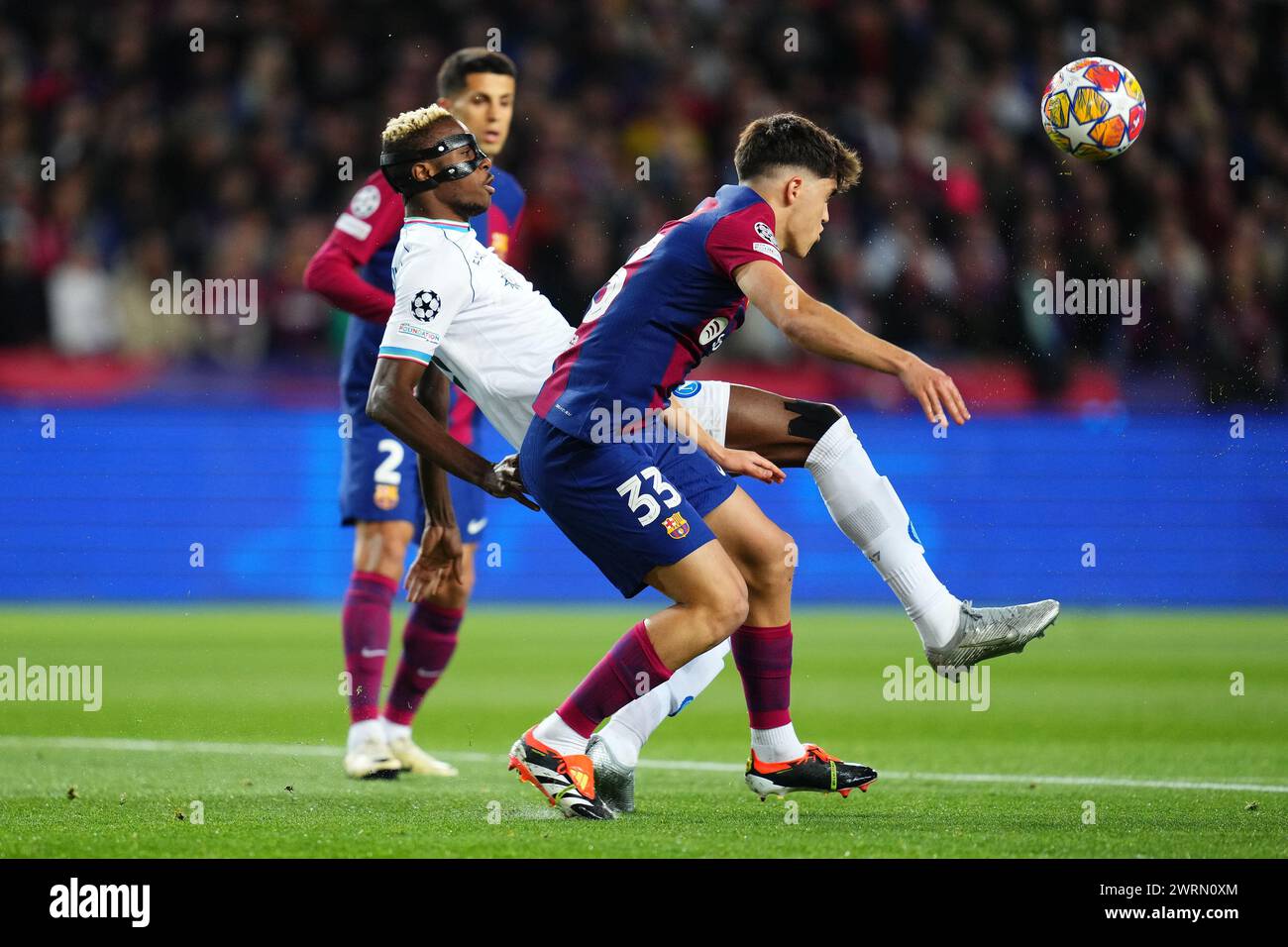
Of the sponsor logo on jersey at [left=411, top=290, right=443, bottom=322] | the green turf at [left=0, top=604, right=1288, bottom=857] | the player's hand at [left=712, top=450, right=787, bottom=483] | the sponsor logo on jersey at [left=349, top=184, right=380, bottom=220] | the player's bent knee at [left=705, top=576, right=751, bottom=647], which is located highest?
the sponsor logo on jersey at [left=349, top=184, right=380, bottom=220]

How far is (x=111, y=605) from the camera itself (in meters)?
13.9

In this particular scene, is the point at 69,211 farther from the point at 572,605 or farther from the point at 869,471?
the point at 869,471

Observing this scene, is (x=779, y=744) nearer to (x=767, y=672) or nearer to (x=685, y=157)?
(x=767, y=672)

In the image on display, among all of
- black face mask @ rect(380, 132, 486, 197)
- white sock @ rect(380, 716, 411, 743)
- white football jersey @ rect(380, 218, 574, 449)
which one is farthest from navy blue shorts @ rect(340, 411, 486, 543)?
black face mask @ rect(380, 132, 486, 197)

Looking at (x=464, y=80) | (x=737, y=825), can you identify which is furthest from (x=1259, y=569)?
(x=737, y=825)

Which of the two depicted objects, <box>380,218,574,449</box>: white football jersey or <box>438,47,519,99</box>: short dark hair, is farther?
<box>438,47,519,99</box>: short dark hair

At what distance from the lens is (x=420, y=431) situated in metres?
5.49

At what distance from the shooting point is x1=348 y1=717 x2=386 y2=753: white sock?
669 centimetres

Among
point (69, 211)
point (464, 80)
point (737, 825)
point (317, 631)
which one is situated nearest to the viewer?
point (737, 825)

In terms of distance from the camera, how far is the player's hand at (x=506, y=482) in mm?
5449

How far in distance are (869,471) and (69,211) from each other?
37.1ft

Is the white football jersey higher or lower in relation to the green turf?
higher

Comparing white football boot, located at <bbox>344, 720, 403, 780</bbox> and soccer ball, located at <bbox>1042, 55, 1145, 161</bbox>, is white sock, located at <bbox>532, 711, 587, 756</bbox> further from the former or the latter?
soccer ball, located at <bbox>1042, 55, 1145, 161</bbox>

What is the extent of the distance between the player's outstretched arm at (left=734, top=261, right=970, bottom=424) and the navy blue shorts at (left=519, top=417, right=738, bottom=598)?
63 cm
